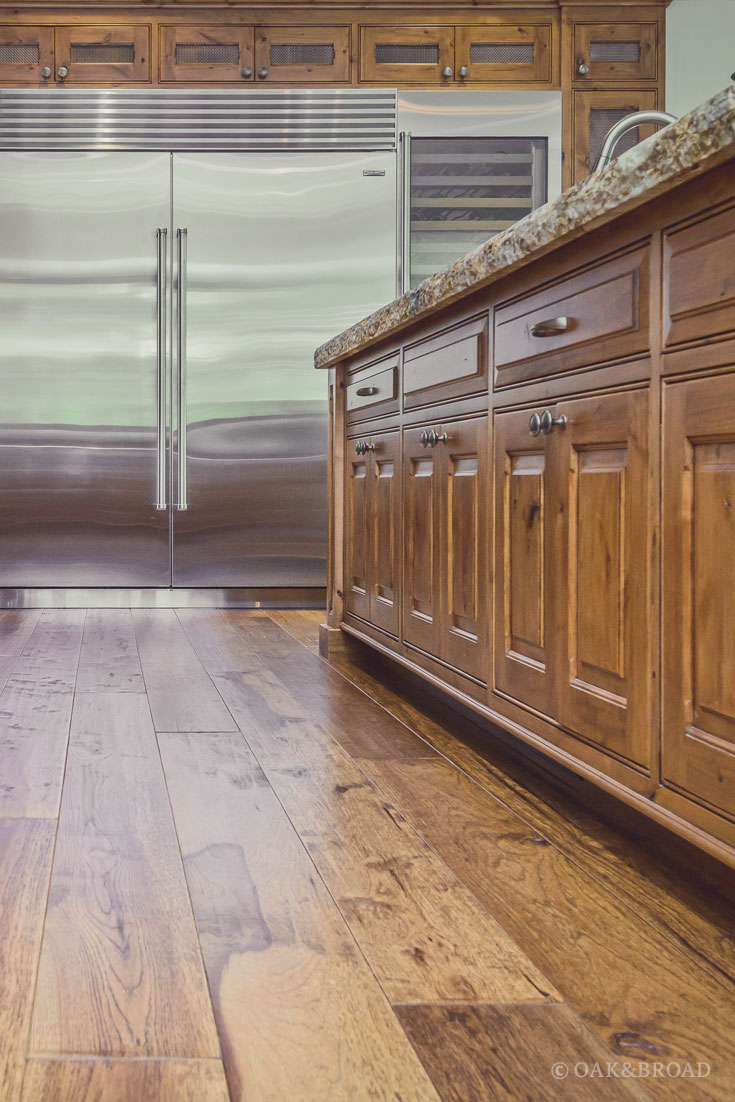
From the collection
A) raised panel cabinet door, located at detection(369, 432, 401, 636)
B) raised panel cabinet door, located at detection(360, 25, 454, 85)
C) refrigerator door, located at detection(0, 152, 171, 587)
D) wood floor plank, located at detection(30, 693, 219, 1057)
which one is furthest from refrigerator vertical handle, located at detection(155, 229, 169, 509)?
wood floor plank, located at detection(30, 693, 219, 1057)

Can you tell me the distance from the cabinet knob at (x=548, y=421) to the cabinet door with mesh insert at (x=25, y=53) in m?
3.44

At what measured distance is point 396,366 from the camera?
7.57ft

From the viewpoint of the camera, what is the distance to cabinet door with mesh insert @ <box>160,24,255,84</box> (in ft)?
13.2

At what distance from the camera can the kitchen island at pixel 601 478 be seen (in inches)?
41.4

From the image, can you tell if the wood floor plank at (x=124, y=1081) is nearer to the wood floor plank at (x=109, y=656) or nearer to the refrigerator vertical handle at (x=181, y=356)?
the wood floor plank at (x=109, y=656)

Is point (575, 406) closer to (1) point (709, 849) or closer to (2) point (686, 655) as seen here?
(2) point (686, 655)

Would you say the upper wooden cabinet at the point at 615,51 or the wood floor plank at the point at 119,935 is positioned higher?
the upper wooden cabinet at the point at 615,51

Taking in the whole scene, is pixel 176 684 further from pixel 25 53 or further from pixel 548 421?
pixel 25 53

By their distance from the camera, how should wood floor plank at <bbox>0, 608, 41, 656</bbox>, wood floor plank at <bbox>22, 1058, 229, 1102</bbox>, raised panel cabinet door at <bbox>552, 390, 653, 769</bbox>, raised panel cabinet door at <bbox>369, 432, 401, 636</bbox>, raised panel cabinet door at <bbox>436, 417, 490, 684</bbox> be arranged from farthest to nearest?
wood floor plank at <bbox>0, 608, 41, 656</bbox> < raised panel cabinet door at <bbox>369, 432, 401, 636</bbox> < raised panel cabinet door at <bbox>436, 417, 490, 684</bbox> < raised panel cabinet door at <bbox>552, 390, 653, 769</bbox> < wood floor plank at <bbox>22, 1058, 229, 1102</bbox>

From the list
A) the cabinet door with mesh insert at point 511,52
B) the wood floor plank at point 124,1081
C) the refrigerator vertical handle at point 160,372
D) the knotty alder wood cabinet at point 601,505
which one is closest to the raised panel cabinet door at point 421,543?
the knotty alder wood cabinet at point 601,505

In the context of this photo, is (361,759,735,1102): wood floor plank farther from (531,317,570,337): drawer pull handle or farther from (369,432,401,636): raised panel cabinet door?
(369,432,401,636): raised panel cabinet door

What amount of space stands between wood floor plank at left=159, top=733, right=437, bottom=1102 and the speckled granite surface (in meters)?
0.88

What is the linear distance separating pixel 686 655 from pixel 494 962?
392mm

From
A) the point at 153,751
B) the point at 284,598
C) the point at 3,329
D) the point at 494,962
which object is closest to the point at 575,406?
the point at 494,962
